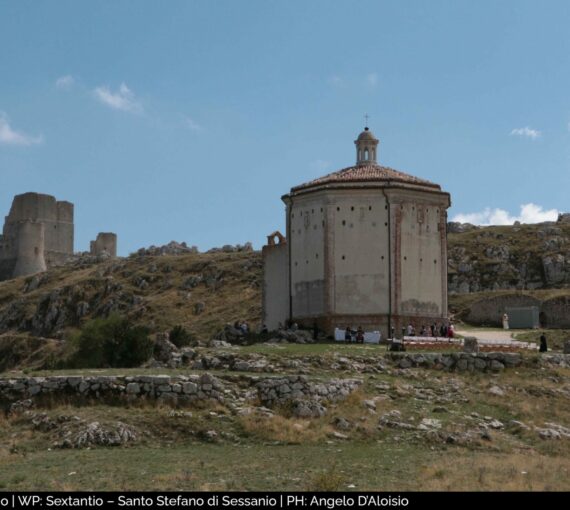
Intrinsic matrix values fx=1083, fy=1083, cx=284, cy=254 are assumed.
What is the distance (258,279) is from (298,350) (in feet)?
164

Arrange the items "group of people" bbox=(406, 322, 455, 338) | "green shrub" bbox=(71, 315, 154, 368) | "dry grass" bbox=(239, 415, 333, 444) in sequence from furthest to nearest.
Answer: "group of people" bbox=(406, 322, 455, 338) → "green shrub" bbox=(71, 315, 154, 368) → "dry grass" bbox=(239, 415, 333, 444)

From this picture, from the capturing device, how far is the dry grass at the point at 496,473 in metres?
20.4

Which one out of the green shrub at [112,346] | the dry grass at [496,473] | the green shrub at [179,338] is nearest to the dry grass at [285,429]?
the dry grass at [496,473]

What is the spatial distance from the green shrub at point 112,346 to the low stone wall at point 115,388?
12.8 m

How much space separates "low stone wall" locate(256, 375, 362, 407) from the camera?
3069 cm

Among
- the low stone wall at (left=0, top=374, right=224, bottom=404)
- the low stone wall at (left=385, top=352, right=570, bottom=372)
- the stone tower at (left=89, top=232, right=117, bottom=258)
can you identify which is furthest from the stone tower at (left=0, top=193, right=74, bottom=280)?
the low stone wall at (left=0, top=374, right=224, bottom=404)

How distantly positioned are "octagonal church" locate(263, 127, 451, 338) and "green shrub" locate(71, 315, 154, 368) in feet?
25.3

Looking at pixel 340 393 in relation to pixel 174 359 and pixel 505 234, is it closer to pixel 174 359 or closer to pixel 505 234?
pixel 174 359

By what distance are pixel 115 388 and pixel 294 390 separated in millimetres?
5047

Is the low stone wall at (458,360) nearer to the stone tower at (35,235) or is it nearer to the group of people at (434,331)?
the group of people at (434,331)

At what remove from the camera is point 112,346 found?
4728cm

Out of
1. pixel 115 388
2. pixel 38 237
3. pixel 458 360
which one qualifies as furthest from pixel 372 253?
pixel 38 237

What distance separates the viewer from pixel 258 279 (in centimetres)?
8881

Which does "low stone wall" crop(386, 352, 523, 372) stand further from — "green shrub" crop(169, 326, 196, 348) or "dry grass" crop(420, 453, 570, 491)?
"green shrub" crop(169, 326, 196, 348)
